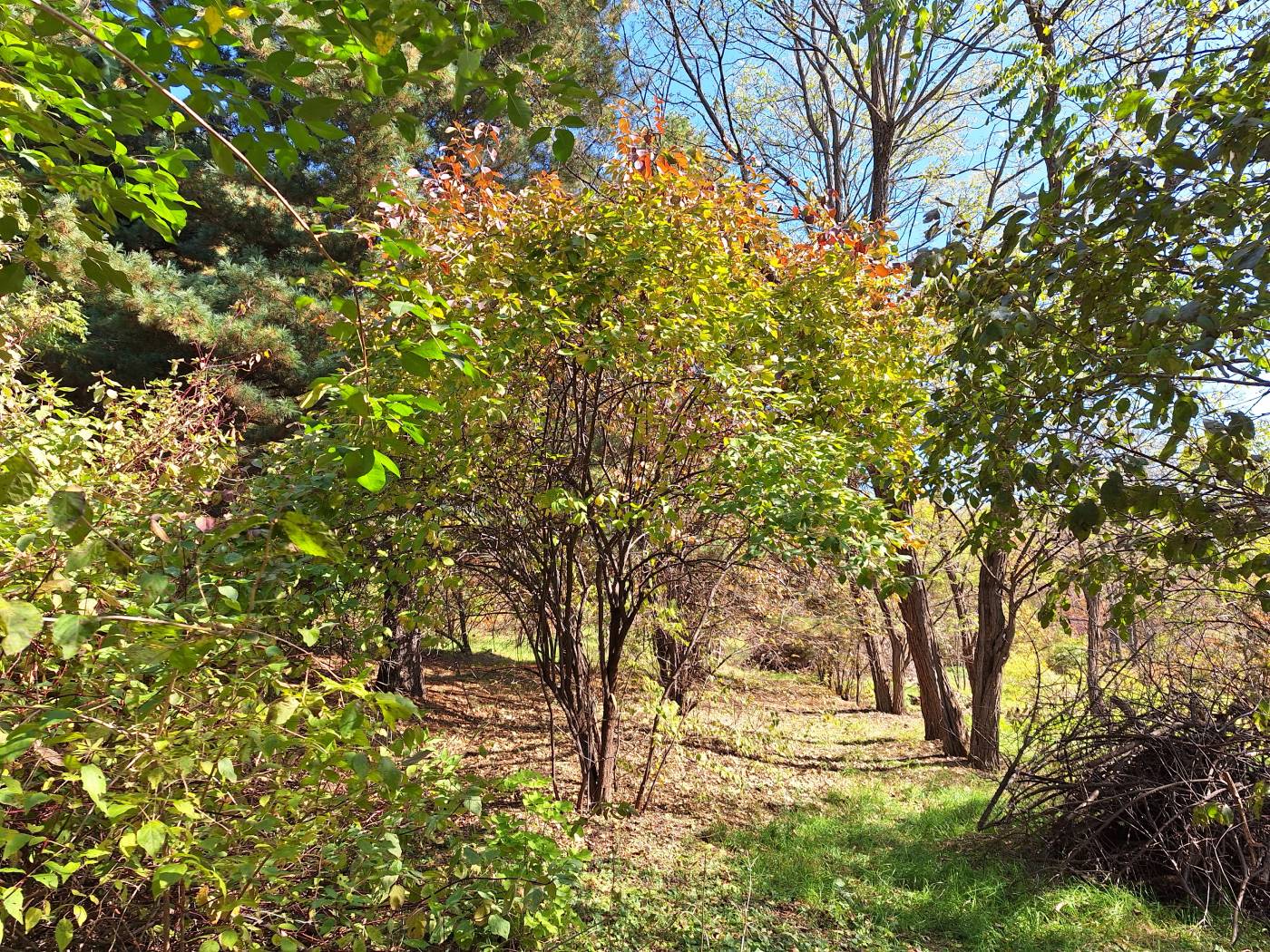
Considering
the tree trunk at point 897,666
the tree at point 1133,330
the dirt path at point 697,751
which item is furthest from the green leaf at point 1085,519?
the tree trunk at point 897,666

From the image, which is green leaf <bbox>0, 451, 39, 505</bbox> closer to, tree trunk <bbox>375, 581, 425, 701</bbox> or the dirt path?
tree trunk <bbox>375, 581, 425, 701</bbox>

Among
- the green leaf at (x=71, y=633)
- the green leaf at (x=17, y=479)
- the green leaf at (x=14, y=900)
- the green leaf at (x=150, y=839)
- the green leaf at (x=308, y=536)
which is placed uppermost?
the green leaf at (x=17, y=479)

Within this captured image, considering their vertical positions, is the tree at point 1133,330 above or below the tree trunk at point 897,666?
above

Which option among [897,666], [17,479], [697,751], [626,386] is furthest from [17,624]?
[897,666]

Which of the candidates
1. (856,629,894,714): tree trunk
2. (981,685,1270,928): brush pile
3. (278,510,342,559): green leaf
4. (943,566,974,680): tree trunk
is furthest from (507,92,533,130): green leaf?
(856,629,894,714): tree trunk

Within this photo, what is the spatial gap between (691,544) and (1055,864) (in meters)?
2.98

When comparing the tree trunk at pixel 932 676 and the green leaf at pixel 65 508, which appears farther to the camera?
the tree trunk at pixel 932 676

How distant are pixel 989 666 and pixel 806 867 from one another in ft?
13.7

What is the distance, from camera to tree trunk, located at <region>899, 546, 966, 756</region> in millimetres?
8141

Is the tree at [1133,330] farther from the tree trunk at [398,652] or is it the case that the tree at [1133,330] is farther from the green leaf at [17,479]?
the tree trunk at [398,652]

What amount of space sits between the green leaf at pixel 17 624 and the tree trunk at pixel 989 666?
7.85 metres

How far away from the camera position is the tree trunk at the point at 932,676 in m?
8.14

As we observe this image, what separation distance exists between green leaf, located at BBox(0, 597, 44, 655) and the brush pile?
4.81m

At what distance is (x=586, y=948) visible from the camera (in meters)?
3.04
